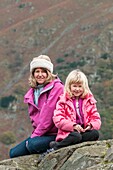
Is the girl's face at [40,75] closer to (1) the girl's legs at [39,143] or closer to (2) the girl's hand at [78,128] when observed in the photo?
(1) the girl's legs at [39,143]

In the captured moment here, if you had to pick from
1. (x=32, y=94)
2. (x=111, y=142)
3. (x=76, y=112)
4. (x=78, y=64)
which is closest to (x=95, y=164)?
(x=111, y=142)

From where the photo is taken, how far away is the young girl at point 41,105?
9141 mm

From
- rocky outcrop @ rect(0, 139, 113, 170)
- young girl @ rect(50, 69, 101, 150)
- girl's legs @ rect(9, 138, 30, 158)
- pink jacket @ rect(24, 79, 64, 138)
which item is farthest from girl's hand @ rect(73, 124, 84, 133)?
girl's legs @ rect(9, 138, 30, 158)

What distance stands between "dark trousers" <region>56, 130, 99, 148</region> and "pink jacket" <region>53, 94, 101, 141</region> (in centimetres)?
10

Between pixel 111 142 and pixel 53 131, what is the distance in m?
1.38

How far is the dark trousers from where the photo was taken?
8.73 m

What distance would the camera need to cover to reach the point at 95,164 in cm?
761

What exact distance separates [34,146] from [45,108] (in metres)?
0.79

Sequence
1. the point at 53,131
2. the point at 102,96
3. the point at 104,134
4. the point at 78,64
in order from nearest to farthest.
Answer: the point at 53,131, the point at 104,134, the point at 102,96, the point at 78,64

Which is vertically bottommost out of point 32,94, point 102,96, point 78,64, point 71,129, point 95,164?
point 95,164

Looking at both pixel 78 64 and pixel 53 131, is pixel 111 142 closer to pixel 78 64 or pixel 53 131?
pixel 53 131

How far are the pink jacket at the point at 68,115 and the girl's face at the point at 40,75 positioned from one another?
0.67 metres

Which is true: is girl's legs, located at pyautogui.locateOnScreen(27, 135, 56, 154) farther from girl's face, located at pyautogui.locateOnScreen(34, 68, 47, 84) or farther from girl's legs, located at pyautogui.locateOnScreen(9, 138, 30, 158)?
girl's face, located at pyautogui.locateOnScreen(34, 68, 47, 84)

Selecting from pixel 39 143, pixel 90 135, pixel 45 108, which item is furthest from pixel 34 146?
pixel 90 135
